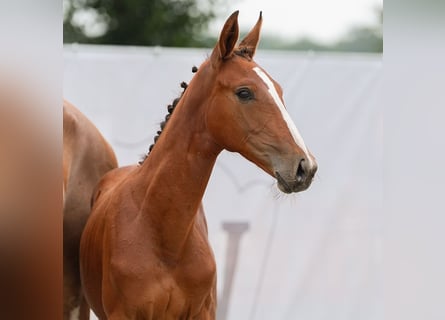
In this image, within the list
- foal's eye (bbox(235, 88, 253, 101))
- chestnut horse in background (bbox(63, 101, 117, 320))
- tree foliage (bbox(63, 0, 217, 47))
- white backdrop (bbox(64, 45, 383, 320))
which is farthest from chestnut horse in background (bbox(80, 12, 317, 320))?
tree foliage (bbox(63, 0, 217, 47))

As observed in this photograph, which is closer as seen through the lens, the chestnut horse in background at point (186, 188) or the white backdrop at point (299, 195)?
the chestnut horse in background at point (186, 188)

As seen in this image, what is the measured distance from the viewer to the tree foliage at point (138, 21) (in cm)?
1070

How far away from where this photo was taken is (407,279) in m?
0.95

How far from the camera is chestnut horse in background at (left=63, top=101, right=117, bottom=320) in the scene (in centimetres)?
264

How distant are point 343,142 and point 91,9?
26.1 feet

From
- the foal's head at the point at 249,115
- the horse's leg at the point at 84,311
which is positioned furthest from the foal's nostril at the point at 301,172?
the horse's leg at the point at 84,311

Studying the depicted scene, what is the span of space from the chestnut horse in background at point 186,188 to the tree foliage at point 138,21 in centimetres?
879

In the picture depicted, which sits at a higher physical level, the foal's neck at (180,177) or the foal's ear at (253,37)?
the foal's ear at (253,37)

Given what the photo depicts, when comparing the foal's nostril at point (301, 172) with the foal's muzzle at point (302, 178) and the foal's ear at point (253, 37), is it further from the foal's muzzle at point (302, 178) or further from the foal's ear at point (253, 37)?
the foal's ear at point (253, 37)

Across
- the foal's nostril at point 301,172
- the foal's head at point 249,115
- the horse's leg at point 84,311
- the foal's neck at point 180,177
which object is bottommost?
the horse's leg at point 84,311

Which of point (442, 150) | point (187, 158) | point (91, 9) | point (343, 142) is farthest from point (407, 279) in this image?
point (91, 9)

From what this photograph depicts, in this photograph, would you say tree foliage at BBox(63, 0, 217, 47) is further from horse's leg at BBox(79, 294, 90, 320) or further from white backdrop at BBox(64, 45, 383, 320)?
horse's leg at BBox(79, 294, 90, 320)

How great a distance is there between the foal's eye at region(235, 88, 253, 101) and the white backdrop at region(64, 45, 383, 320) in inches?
71.2

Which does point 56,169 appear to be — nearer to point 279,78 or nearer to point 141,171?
point 141,171
